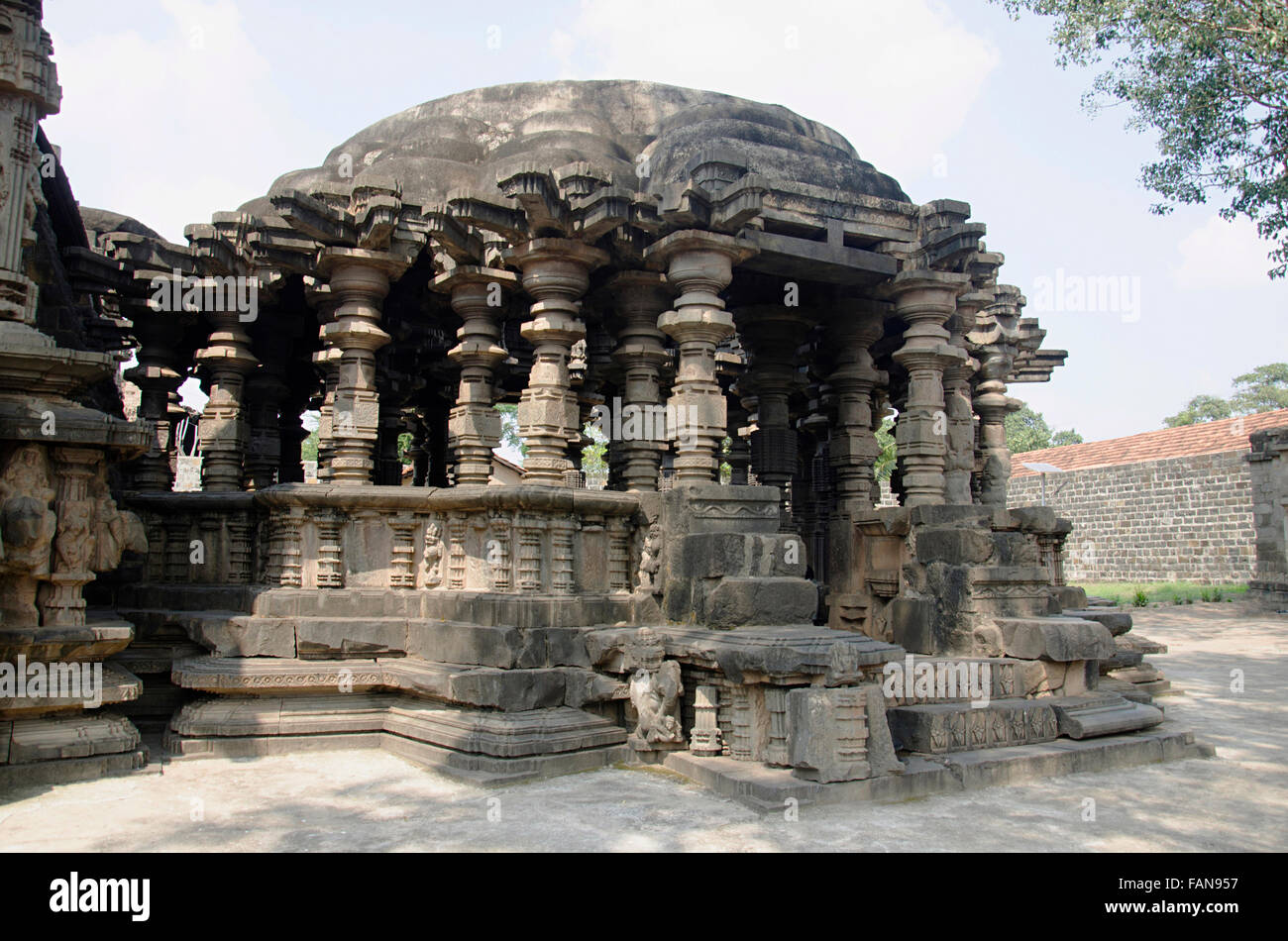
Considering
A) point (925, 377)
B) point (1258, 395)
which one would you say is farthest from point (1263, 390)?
point (925, 377)

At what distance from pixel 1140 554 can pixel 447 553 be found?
914 inches

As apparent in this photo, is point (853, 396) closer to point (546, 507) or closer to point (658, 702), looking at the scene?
point (546, 507)

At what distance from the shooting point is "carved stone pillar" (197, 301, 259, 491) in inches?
336

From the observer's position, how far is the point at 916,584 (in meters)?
8.02

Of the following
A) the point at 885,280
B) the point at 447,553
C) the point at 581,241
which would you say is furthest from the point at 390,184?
the point at 885,280

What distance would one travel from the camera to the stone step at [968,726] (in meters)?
6.05

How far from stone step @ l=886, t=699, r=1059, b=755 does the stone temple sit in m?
0.03

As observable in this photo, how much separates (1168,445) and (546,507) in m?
24.3

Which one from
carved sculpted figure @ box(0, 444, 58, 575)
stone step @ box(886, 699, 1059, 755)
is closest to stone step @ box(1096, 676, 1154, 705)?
stone step @ box(886, 699, 1059, 755)

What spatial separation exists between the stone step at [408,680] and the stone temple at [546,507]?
0.09ft

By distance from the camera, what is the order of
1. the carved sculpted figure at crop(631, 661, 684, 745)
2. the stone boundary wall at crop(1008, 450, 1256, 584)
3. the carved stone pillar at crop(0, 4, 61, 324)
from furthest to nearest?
the stone boundary wall at crop(1008, 450, 1256, 584) → the carved sculpted figure at crop(631, 661, 684, 745) → the carved stone pillar at crop(0, 4, 61, 324)

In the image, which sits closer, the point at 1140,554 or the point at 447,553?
the point at 447,553

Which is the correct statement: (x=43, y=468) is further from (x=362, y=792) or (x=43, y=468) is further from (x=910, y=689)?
(x=910, y=689)

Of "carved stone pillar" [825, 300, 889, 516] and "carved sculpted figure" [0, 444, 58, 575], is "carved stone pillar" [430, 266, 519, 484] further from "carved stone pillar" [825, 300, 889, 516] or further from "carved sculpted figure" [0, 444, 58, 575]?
"carved stone pillar" [825, 300, 889, 516]
